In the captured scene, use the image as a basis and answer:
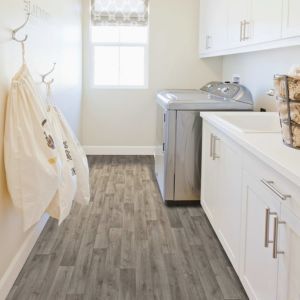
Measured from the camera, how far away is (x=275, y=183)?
5.66 feet

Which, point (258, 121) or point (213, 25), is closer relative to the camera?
point (258, 121)

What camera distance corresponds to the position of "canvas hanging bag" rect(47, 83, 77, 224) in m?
2.44

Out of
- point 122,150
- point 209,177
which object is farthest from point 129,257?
point 122,150

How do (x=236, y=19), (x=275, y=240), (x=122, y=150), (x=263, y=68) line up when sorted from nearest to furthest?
1. (x=275, y=240)
2. (x=236, y=19)
3. (x=263, y=68)
4. (x=122, y=150)

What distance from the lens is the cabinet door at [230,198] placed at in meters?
2.36

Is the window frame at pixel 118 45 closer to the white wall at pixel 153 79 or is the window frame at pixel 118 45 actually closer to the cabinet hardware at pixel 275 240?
the white wall at pixel 153 79

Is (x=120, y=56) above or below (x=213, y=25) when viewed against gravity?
below

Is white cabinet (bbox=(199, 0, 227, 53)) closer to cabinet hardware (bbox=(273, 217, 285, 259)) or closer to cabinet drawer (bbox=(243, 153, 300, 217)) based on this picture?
cabinet drawer (bbox=(243, 153, 300, 217))

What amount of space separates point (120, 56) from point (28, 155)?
12.3 ft

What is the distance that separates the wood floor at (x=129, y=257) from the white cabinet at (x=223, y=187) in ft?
0.55

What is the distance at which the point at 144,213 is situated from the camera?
11.9ft

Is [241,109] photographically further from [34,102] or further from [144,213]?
[34,102]

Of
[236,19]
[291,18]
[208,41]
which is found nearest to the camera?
[291,18]

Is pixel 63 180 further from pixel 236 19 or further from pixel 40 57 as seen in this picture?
pixel 236 19
